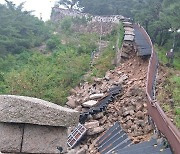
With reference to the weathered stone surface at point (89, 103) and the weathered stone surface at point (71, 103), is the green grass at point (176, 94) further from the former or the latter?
the weathered stone surface at point (71, 103)

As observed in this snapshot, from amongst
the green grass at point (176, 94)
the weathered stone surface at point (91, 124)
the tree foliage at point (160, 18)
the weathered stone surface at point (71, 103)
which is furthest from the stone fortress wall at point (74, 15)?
the weathered stone surface at point (91, 124)

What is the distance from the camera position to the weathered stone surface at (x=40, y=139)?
2629 mm

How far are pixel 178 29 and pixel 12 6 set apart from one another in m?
18.9

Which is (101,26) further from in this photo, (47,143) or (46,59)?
(47,143)

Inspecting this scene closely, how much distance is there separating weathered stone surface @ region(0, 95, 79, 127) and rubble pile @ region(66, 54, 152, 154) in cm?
441

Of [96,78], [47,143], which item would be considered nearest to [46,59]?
[96,78]

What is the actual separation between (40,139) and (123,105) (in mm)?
7412

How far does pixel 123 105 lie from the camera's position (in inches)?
391

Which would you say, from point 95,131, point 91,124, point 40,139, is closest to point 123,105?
point 91,124

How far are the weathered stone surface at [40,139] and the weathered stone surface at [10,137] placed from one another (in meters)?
0.04

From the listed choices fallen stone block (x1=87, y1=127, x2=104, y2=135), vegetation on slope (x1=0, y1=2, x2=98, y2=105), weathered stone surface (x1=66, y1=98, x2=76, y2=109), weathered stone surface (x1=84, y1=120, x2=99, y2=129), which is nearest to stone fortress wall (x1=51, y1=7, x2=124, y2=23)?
vegetation on slope (x1=0, y1=2, x2=98, y2=105)

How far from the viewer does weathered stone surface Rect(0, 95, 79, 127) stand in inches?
98.9

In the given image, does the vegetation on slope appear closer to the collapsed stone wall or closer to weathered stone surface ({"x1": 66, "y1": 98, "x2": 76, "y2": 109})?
weathered stone surface ({"x1": 66, "y1": 98, "x2": 76, "y2": 109})

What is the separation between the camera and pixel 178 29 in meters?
18.3
